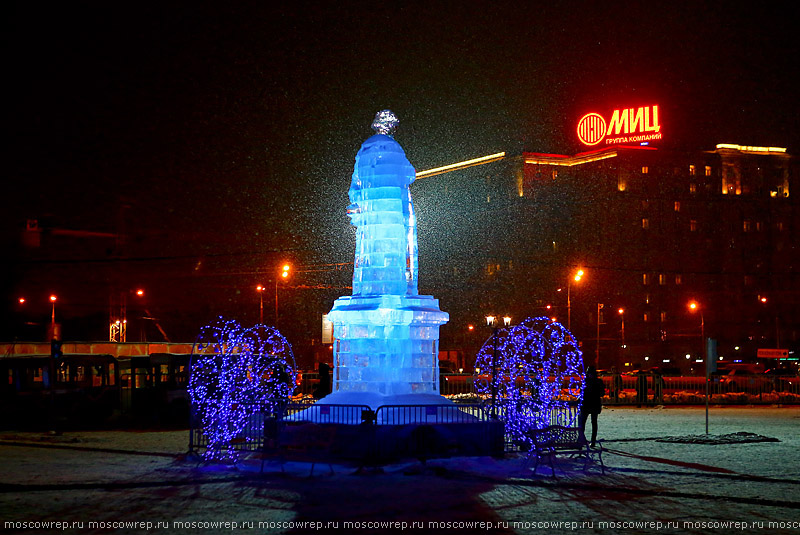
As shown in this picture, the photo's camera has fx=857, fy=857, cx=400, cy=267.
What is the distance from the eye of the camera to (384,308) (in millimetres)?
19734

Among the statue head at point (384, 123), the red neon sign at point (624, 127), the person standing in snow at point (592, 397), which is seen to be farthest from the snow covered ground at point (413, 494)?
the red neon sign at point (624, 127)

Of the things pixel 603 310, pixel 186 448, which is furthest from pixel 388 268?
pixel 603 310

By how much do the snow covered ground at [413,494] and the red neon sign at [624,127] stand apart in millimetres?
91730

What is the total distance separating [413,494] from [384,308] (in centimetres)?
663

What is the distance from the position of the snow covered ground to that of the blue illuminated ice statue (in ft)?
9.10

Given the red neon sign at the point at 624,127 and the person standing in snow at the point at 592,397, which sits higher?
the red neon sign at the point at 624,127

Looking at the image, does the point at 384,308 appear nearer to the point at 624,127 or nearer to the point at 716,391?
the point at 716,391

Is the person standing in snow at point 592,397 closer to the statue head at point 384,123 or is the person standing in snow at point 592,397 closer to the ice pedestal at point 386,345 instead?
the ice pedestal at point 386,345

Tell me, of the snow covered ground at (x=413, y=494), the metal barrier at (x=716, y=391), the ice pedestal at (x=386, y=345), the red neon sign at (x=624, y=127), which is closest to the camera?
the snow covered ground at (x=413, y=494)

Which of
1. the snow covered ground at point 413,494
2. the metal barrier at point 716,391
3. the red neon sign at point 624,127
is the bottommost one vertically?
the metal barrier at point 716,391

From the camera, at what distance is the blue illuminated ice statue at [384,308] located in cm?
1983

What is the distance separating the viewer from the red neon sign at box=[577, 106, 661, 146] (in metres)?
107

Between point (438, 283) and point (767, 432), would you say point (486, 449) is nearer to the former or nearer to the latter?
point (767, 432)


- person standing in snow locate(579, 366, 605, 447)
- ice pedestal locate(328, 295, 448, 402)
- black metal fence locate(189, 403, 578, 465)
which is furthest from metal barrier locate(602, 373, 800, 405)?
ice pedestal locate(328, 295, 448, 402)
